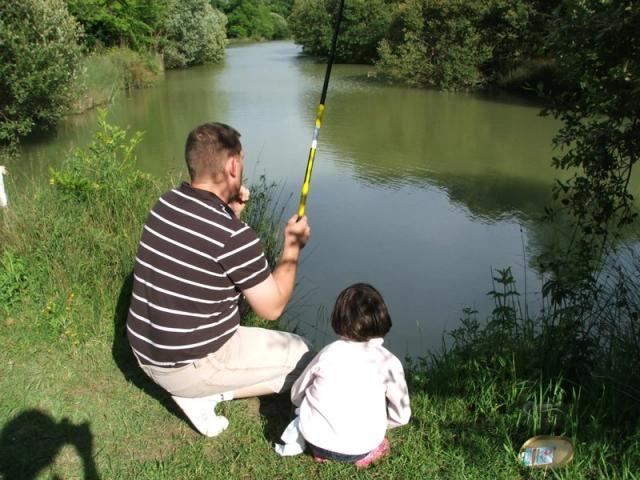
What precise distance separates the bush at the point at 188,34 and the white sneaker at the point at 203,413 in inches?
906

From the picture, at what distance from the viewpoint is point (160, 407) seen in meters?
2.46

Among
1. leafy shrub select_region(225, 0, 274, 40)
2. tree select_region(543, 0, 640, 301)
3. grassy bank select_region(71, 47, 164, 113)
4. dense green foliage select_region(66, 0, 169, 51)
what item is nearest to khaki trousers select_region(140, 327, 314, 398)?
tree select_region(543, 0, 640, 301)

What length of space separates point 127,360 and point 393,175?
6141 mm

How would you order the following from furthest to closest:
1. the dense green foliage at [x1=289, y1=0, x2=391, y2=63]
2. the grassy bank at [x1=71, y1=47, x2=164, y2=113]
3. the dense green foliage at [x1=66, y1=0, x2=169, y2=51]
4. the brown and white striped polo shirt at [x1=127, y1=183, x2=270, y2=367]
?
the dense green foliage at [x1=289, y1=0, x2=391, y2=63] → the dense green foliage at [x1=66, y1=0, x2=169, y2=51] → the grassy bank at [x1=71, y1=47, x2=164, y2=113] → the brown and white striped polo shirt at [x1=127, y1=183, x2=270, y2=367]

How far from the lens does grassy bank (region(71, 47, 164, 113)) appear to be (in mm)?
12085

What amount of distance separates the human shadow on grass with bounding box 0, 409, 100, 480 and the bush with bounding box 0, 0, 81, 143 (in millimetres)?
7616

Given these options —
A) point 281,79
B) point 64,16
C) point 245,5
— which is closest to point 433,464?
point 64,16

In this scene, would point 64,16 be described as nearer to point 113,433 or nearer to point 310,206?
point 310,206

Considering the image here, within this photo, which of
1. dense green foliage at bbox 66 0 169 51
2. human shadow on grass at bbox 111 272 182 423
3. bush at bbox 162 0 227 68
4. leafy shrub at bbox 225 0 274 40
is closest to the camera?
human shadow on grass at bbox 111 272 182 423

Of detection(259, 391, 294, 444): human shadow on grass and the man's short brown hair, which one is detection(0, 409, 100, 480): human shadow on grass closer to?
detection(259, 391, 294, 444): human shadow on grass

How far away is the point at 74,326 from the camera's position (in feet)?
9.58

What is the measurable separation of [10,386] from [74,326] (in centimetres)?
44

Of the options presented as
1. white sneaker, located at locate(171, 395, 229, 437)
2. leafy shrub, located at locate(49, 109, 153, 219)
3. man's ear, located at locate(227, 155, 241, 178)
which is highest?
man's ear, located at locate(227, 155, 241, 178)

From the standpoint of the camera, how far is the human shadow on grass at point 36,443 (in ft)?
6.88
